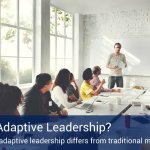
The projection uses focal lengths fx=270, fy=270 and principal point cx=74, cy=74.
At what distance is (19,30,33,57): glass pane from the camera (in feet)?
17.1

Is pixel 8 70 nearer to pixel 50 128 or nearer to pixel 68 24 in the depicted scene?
pixel 68 24

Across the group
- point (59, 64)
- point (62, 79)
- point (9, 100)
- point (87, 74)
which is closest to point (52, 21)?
point (59, 64)

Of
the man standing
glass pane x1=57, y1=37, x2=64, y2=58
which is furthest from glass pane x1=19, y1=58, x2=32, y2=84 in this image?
the man standing

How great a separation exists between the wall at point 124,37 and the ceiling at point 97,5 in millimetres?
452

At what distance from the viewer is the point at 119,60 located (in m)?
6.05

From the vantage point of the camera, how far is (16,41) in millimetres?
5031

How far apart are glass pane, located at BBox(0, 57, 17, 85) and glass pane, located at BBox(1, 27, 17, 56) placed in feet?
0.40

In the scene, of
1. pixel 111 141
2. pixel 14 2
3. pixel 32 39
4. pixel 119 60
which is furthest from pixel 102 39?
pixel 111 141

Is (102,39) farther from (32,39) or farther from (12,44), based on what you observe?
Result: (12,44)

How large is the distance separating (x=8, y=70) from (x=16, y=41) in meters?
0.57

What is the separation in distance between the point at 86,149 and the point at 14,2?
3.81 metres

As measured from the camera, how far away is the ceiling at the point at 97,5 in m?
5.88

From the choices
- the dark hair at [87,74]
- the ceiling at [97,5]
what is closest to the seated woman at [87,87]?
the dark hair at [87,74]

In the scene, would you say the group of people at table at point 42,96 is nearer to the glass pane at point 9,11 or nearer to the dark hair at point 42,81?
the dark hair at point 42,81
